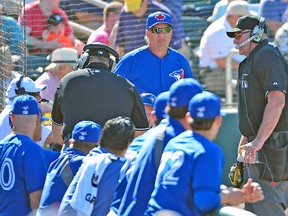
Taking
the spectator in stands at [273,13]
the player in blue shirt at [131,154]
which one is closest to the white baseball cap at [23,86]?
the player in blue shirt at [131,154]

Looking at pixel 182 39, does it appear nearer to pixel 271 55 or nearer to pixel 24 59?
pixel 24 59

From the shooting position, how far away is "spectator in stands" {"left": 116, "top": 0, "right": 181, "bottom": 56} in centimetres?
1227

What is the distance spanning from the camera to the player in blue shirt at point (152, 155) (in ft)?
19.4

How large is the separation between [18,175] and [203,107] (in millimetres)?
1828

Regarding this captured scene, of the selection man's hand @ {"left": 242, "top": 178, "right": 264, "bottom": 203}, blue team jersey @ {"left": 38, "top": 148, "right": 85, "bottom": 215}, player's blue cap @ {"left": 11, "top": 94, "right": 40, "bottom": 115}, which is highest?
player's blue cap @ {"left": 11, "top": 94, "right": 40, "bottom": 115}

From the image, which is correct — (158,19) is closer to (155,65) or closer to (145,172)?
(155,65)

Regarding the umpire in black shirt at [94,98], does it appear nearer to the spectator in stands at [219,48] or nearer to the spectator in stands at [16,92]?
the spectator in stands at [16,92]

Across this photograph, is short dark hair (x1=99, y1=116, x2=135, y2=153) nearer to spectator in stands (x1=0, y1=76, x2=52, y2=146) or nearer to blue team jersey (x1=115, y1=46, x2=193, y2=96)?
spectator in stands (x1=0, y1=76, x2=52, y2=146)

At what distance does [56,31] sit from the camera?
A: 12477 millimetres

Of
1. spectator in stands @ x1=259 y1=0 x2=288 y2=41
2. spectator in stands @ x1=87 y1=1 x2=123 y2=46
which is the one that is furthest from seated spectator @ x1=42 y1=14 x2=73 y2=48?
spectator in stands @ x1=259 y1=0 x2=288 y2=41

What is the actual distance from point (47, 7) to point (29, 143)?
588cm

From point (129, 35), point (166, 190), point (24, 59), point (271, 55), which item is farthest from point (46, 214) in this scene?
point (129, 35)

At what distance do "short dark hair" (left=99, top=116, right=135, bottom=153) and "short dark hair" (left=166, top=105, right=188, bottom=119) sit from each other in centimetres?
67

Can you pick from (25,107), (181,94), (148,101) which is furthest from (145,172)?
(148,101)
